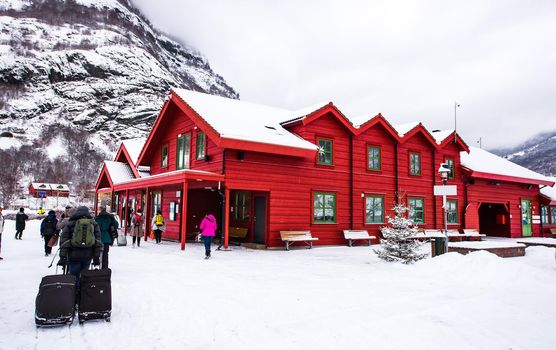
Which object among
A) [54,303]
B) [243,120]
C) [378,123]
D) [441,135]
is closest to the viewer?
[54,303]

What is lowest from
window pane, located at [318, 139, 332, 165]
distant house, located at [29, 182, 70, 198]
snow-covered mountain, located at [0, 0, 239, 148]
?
window pane, located at [318, 139, 332, 165]

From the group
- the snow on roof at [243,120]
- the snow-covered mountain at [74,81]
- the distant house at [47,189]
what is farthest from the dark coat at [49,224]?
the snow-covered mountain at [74,81]

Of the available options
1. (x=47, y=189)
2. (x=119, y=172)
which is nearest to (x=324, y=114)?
(x=119, y=172)

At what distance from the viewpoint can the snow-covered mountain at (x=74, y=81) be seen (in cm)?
11762

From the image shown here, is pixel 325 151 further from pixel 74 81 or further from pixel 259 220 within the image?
pixel 74 81

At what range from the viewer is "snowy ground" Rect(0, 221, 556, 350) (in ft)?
16.8

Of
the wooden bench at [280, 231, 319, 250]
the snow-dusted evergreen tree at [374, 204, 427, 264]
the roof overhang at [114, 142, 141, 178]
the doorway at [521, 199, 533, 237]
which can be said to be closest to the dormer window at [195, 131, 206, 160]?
the wooden bench at [280, 231, 319, 250]

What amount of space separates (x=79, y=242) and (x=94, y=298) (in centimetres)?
96

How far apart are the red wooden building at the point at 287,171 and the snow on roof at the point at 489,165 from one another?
27.0 inches

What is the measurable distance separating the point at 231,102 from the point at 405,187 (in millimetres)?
9873

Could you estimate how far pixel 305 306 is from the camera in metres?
6.82

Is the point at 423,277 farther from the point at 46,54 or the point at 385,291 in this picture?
the point at 46,54

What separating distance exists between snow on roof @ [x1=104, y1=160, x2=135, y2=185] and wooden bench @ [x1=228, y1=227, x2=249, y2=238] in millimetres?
8467

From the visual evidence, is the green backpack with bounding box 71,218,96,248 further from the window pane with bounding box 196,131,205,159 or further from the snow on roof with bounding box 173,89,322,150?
the window pane with bounding box 196,131,205,159
